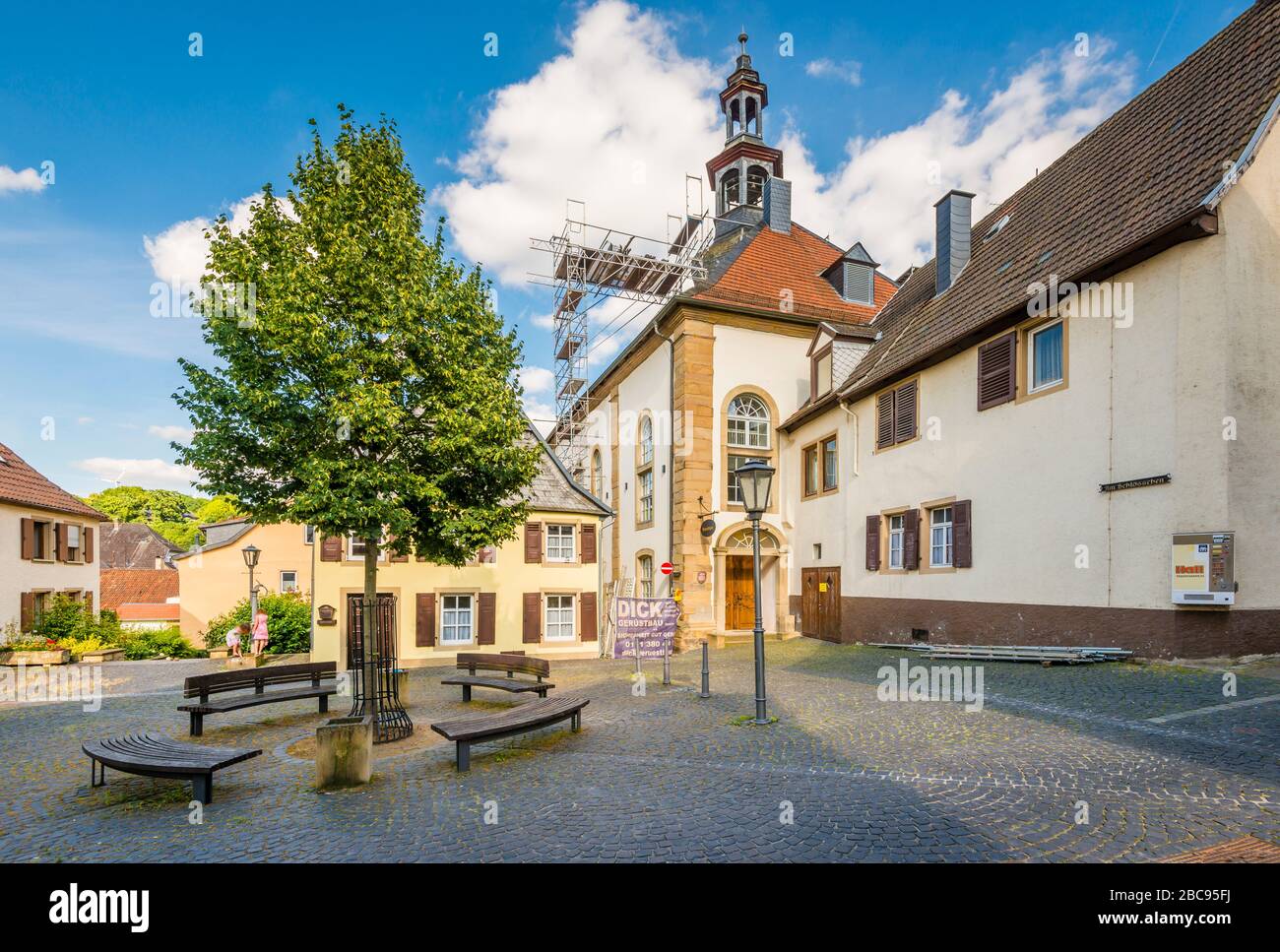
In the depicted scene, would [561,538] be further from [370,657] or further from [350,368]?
[350,368]

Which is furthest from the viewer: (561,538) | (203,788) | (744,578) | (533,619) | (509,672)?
(744,578)

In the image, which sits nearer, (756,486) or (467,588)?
(756,486)

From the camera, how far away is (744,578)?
21906mm

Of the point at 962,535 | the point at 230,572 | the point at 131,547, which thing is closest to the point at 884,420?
the point at 962,535

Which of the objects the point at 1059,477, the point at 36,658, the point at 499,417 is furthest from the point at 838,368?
the point at 36,658

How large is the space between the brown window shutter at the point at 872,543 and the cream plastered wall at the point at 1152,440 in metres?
3.20

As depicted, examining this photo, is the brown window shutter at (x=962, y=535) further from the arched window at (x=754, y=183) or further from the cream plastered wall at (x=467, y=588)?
the arched window at (x=754, y=183)

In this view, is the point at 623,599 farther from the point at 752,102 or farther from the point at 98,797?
the point at 752,102

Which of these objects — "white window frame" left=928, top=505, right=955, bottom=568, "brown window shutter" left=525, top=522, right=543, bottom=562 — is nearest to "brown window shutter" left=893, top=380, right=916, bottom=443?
"white window frame" left=928, top=505, right=955, bottom=568

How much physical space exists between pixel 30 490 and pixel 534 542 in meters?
18.8

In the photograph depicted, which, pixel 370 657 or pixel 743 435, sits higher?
pixel 743 435

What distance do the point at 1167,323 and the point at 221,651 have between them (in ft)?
85.3

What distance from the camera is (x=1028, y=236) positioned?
1506 cm

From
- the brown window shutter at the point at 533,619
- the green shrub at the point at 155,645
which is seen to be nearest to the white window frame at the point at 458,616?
the brown window shutter at the point at 533,619
